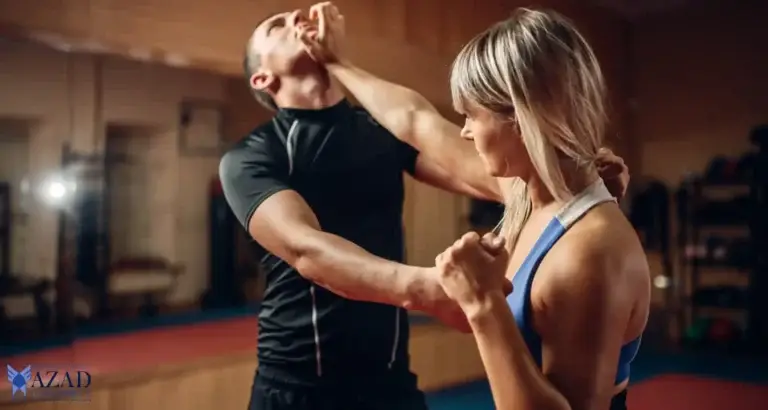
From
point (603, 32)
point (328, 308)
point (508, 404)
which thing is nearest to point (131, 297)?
point (328, 308)

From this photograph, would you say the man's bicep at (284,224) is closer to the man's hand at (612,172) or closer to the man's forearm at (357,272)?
the man's forearm at (357,272)

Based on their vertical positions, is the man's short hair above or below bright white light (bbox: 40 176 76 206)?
above

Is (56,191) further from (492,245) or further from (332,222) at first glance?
(492,245)

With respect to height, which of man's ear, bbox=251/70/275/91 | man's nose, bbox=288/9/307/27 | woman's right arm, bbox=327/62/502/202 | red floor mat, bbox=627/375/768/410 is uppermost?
man's nose, bbox=288/9/307/27

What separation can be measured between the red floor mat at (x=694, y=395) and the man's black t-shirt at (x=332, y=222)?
1.88 m

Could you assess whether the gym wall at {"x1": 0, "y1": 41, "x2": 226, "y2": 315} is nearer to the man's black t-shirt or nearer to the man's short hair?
the man's short hair

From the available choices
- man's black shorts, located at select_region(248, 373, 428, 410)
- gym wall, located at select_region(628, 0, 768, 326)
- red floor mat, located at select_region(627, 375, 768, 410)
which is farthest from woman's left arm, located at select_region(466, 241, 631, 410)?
gym wall, located at select_region(628, 0, 768, 326)

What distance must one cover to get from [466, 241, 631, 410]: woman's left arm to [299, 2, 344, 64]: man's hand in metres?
0.90

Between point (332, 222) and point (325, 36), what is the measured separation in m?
0.41

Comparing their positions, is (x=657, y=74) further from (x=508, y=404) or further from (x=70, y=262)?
(x=508, y=404)

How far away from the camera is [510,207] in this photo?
4.02 ft

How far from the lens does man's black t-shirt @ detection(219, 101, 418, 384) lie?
5.44 ft

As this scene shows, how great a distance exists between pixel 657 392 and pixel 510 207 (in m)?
2.44

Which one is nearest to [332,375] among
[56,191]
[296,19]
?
[296,19]
